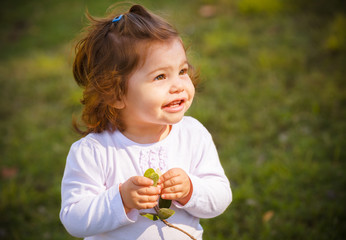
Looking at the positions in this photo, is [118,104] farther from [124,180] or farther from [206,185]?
[206,185]

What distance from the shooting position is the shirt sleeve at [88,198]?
137 centimetres

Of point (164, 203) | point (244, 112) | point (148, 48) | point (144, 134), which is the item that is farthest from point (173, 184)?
point (244, 112)

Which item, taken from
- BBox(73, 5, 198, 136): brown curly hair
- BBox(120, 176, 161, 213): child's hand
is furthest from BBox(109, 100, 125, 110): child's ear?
BBox(120, 176, 161, 213): child's hand

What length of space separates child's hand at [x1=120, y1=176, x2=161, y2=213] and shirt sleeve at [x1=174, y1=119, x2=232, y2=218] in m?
0.20

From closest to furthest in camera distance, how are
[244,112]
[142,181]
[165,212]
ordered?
[142,181], [165,212], [244,112]

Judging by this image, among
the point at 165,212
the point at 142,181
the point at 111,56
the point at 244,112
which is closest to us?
the point at 142,181

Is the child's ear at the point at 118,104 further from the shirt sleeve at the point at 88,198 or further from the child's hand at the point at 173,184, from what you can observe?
the child's hand at the point at 173,184

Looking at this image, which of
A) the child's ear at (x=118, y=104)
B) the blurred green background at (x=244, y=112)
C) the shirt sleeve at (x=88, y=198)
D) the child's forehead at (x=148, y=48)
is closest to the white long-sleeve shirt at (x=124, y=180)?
the shirt sleeve at (x=88, y=198)

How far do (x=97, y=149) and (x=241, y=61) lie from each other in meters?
3.18

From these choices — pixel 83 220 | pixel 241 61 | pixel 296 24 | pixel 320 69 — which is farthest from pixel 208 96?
pixel 83 220

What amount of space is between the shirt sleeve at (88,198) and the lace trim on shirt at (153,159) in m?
0.17

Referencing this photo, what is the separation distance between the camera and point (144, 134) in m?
1.57

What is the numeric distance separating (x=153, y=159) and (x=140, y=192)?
0.81 feet

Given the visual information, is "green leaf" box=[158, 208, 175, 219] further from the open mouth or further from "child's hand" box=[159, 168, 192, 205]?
the open mouth
